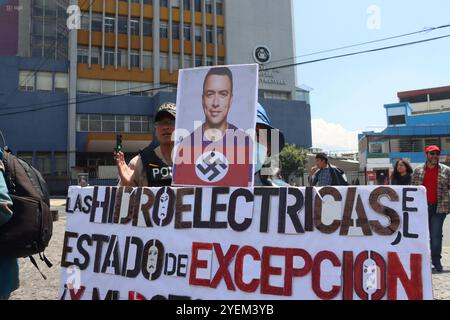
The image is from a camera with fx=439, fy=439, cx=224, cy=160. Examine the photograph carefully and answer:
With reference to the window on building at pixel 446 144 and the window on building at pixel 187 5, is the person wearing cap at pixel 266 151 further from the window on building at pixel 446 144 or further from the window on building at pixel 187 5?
the window on building at pixel 446 144

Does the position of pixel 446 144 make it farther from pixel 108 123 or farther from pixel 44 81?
pixel 44 81

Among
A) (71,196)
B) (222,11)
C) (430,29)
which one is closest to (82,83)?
(222,11)

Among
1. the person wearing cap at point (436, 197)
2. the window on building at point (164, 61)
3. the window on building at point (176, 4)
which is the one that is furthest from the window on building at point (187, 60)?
the person wearing cap at point (436, 197)

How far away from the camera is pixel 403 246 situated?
219 cm

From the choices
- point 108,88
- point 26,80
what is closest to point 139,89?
point 108,88

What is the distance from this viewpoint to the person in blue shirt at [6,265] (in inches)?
91.1

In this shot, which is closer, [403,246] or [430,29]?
[403,246]

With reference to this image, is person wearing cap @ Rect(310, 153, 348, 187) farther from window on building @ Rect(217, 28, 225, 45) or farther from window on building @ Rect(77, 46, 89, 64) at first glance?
window on building @ Rect(217, 28, 225, 45)

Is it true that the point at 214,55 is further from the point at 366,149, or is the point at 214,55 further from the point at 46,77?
the point at 366,149

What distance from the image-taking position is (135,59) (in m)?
42.5

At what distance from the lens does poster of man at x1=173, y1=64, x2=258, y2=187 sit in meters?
2.80

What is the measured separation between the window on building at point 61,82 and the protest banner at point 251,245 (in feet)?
129

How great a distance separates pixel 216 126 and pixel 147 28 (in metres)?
43.1
